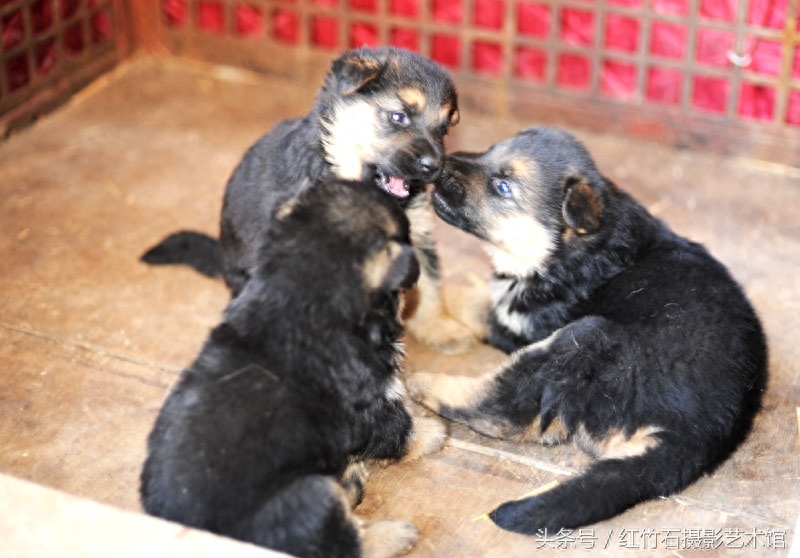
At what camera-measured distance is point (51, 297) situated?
18.1ft

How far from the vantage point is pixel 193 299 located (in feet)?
18.3

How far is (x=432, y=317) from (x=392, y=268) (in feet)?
5.13

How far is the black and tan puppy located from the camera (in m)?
4.13

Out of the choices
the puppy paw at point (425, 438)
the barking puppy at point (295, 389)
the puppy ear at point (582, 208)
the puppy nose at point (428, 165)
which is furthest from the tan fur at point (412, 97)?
the puppy paw at point (425, 438)

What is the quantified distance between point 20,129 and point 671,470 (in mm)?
5120

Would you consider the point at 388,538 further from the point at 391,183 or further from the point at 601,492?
the point at 391,183

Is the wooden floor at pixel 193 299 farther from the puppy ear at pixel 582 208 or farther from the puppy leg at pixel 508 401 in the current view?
the puppy ear at pixel 582 208

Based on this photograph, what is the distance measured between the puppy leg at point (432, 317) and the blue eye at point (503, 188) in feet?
1.42

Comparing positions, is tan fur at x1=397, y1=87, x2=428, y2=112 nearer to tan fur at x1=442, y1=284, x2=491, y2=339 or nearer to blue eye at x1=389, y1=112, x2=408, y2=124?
blue eye at x1=389, y1=112, x2=408, y2=124

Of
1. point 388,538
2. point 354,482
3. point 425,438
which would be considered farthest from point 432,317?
point 388,538

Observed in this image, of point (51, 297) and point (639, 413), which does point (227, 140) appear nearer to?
point (51, 297)

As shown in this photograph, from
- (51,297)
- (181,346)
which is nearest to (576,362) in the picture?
(181,346)

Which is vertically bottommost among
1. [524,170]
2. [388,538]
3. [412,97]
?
[388,538]

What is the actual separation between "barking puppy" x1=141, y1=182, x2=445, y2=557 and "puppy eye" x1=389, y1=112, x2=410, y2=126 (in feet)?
3.47
